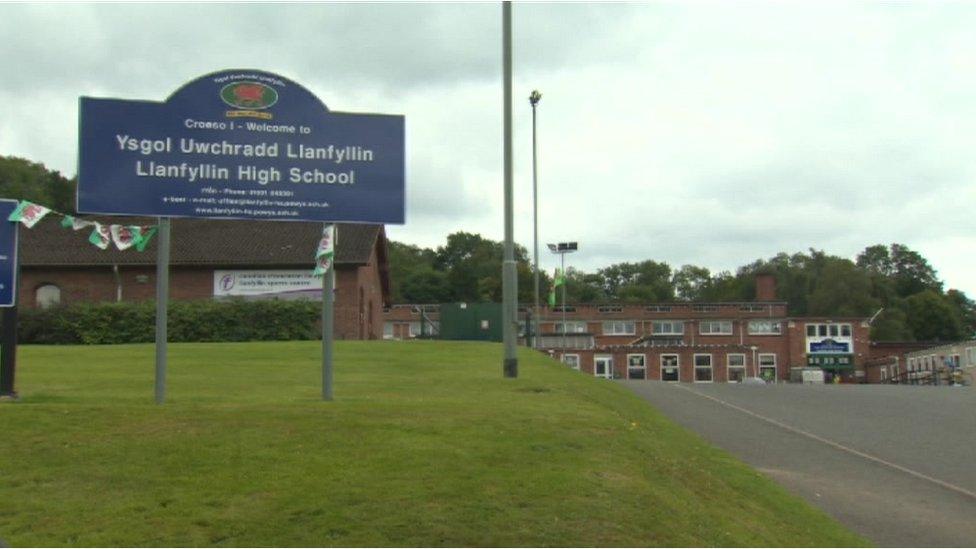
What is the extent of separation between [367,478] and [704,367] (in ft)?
236

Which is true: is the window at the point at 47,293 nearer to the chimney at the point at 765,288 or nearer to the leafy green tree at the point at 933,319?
the chimney at the point at 765,288

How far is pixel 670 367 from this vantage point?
77688 millimetres

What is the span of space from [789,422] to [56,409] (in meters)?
13.5

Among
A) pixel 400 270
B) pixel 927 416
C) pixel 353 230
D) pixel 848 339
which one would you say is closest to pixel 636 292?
pixel 400 270

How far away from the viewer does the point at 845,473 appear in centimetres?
1345

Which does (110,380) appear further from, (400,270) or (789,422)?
(400,270)

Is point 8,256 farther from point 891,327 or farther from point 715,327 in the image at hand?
point 891,327

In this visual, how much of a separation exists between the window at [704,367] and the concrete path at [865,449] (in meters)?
50.4

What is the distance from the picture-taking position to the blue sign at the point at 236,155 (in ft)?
43.6

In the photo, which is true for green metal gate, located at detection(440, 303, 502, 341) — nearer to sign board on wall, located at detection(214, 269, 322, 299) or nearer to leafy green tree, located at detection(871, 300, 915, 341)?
sign board on wall, located at detection(214, 269, 322, 299)

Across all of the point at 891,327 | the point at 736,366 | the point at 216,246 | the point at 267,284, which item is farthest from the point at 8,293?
the point at 891,327

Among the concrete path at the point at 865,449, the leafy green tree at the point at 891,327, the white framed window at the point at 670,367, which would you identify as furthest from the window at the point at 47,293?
the leafy green tree at the point at 891,327

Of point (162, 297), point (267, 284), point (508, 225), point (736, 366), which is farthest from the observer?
point (736, 366)

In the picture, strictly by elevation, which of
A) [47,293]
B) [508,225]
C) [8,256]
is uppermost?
[47,293]
